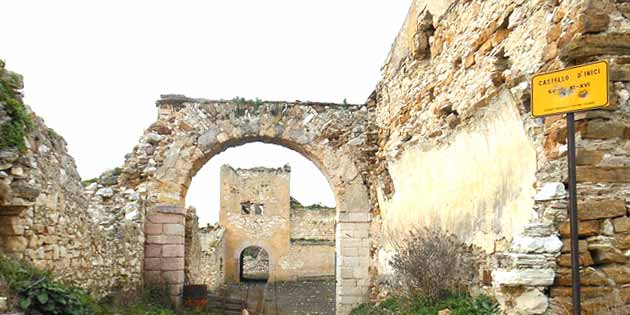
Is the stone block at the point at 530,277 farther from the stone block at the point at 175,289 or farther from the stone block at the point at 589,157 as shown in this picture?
the stone block at the point at 175,289

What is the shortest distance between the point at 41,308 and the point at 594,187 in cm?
405

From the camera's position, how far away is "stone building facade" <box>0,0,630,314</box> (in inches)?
145

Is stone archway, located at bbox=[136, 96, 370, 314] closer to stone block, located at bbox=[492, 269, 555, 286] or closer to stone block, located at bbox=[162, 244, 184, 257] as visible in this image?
stone block, located at bbox=[162, 244, 184, 257]

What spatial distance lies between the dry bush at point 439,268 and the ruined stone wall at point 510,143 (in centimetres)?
19

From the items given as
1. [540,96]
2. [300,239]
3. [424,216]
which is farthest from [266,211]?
[540,96]

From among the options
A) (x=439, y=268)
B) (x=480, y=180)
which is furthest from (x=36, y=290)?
(x=480, y=180)

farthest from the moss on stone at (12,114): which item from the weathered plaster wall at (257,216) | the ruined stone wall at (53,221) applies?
the weathered plaster wall at (257,216)

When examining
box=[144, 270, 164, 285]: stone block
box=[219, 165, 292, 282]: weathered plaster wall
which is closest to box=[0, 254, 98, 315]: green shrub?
box=[144, 270, 164, 285]: stone block

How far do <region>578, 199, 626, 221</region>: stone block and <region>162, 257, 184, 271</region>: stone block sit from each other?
789 centimetres

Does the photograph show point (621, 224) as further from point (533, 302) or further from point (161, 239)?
point (161, 239)

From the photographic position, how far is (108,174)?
10344 mm

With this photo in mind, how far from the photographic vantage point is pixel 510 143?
4.98 m

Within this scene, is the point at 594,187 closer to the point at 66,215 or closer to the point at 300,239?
the point at 66,215

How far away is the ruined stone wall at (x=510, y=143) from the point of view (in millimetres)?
3641
